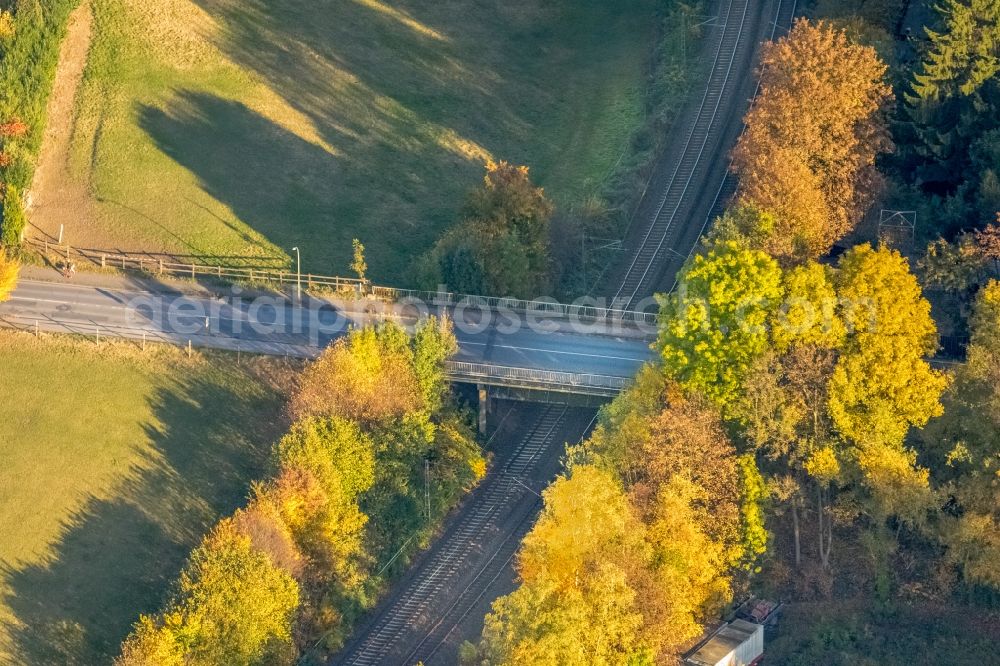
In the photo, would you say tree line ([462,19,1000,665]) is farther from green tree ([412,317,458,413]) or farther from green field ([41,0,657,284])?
green field ([41,0,657,284])

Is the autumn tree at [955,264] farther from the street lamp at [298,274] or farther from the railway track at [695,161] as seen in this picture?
the street lamp at [298,274]

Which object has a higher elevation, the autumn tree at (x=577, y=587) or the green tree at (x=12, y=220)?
the green tree at (x=12, y=220)

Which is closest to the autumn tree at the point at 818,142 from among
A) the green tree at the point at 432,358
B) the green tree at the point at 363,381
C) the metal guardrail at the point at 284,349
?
the metal guardrail at the point at 284,349

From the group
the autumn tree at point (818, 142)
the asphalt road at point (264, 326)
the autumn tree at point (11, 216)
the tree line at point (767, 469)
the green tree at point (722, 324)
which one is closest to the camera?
the tree line at point (767, 469)

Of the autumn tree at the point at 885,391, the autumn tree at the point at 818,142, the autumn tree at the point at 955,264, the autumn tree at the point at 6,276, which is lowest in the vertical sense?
the autumn tree at the point at 6,276

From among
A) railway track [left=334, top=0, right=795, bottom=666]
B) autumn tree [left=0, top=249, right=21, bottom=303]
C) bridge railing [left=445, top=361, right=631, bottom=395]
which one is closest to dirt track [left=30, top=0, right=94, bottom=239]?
autumn tree [left=0, top=249, right=21, bottom=303]

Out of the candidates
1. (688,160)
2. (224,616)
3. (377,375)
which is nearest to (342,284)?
(377,375)

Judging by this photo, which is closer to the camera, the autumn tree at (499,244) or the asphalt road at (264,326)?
the asphalt road at (264,326)
